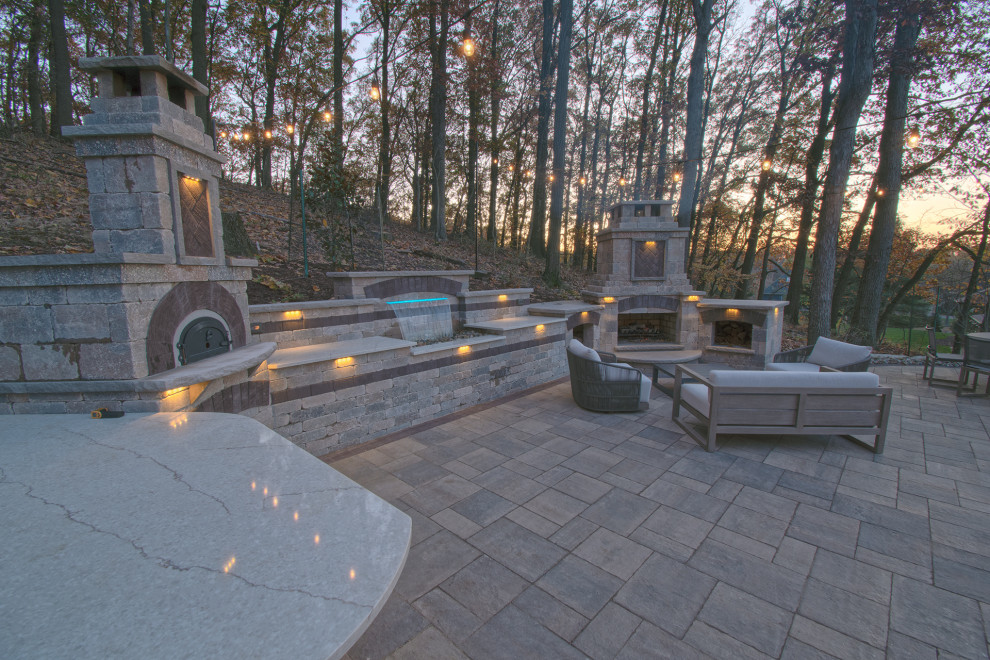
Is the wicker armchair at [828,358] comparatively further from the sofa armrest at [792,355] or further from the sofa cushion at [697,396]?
the sofa cushion at [697,396]

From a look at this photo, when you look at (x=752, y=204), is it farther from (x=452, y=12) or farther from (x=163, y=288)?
(x=163, y=288)

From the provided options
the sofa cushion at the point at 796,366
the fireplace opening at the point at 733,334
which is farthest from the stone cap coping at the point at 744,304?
the sofa cushion at the point at 796,366

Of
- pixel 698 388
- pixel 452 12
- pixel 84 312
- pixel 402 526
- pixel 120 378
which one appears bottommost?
pixel 698 388

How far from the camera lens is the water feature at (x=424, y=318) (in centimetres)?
595

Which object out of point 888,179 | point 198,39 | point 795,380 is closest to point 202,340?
point 795,380

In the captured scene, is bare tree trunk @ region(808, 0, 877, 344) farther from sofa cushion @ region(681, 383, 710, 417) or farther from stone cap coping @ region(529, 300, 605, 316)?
sofa cushion @ region(681, 383, 710, 417)

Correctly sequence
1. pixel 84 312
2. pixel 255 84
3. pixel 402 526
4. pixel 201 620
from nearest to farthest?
pixel 201 620
pixel 402 526
pixel 84 312
pixel 255 84

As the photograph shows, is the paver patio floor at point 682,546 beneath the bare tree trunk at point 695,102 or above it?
beneath

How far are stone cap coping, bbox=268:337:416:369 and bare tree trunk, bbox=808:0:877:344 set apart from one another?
8.89m

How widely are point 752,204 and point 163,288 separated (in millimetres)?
16587

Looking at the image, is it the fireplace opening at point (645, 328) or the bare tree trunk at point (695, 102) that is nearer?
the fireplace opening at point (645, 328)

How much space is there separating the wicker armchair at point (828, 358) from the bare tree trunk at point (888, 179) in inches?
175

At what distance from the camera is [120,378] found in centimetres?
254

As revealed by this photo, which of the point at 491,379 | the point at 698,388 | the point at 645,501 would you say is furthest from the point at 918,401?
the point at 491,379
